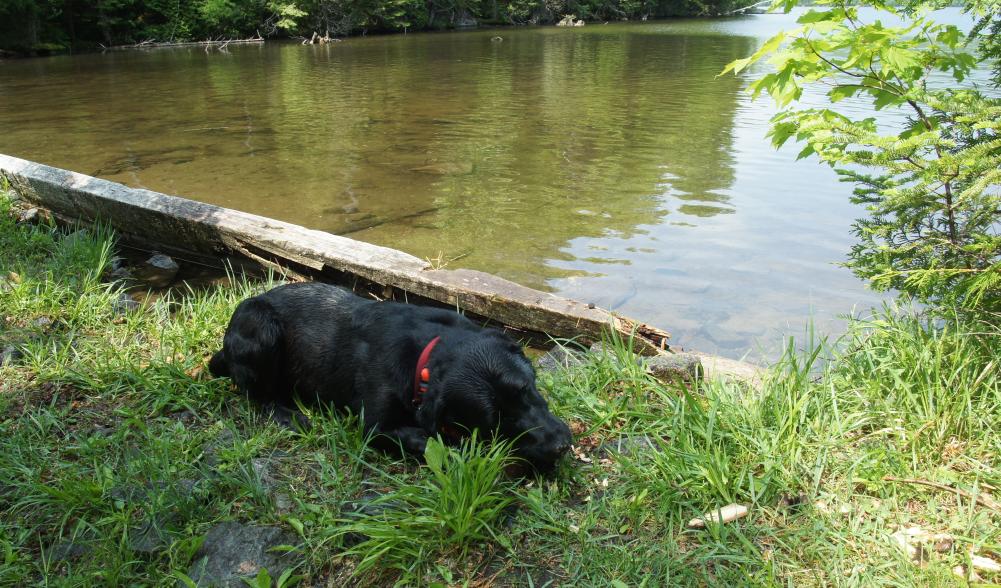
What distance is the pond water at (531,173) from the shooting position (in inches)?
252

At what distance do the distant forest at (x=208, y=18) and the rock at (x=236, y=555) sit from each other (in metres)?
36.2

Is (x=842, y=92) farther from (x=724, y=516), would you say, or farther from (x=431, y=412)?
(x=431, y=412)

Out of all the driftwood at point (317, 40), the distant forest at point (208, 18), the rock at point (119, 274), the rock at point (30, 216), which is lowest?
the rock at point (119, 274)

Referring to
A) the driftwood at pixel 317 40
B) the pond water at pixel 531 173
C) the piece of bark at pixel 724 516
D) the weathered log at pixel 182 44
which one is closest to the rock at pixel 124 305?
the pond water at pixel 531 173

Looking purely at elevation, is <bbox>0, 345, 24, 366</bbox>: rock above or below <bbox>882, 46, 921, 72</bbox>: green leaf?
below

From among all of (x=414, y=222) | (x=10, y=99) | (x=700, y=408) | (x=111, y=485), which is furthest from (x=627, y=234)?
(x=10, y=99)

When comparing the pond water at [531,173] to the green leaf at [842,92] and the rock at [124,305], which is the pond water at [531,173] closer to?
the green leaf at [842,92]

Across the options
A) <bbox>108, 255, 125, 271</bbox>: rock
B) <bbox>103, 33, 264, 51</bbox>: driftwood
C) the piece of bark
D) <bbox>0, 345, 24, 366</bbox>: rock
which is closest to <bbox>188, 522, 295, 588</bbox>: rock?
the piece of bark

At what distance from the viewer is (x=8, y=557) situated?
243 centimetres

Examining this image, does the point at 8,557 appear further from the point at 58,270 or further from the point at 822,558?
the point at 58,270

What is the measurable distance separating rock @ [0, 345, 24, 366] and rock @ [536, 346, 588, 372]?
314cm

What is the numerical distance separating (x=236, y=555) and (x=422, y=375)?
98 cm

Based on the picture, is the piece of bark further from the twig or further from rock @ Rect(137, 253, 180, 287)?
rock @ Rect(137, 253, 180, 287)

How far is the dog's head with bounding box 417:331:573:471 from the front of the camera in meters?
2.66
